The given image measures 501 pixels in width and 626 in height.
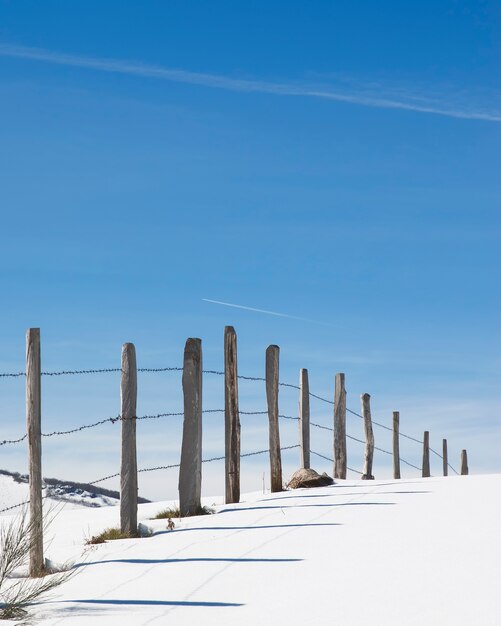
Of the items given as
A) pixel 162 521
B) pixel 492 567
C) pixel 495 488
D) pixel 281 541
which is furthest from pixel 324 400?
pixel 492 567

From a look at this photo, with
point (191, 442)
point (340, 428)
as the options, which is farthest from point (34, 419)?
point (340, 428)

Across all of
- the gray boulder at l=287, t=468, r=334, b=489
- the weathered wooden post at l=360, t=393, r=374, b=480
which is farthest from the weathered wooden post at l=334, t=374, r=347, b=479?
the gray boulder at l=287, t=468, r=334, b=489

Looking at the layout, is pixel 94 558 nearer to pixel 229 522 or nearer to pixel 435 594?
pixel 229 522

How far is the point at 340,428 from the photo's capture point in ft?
57.2

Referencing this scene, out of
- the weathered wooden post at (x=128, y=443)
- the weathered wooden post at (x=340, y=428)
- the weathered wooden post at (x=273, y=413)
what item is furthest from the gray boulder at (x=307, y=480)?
the weathered wooden post at (x=128, y=443)

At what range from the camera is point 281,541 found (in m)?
8.43

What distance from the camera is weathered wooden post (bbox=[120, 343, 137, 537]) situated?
977cm

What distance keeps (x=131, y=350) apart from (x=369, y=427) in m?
10.4

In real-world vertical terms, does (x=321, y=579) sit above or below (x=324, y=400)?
below

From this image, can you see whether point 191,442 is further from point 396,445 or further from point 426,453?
point 426,453

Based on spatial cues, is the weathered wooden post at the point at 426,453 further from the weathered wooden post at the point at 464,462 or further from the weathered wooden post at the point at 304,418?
the weathered wooden post at the point at 304,418

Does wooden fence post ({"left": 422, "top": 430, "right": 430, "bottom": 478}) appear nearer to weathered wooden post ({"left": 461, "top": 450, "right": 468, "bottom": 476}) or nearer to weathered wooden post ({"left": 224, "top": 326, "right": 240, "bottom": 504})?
weathered wooden post ({"left": 461, "top": 450, "right": 468, "bottom": 476})

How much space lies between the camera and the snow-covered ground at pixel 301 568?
5973mm

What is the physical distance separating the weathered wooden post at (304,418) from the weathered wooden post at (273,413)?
1.41 m
